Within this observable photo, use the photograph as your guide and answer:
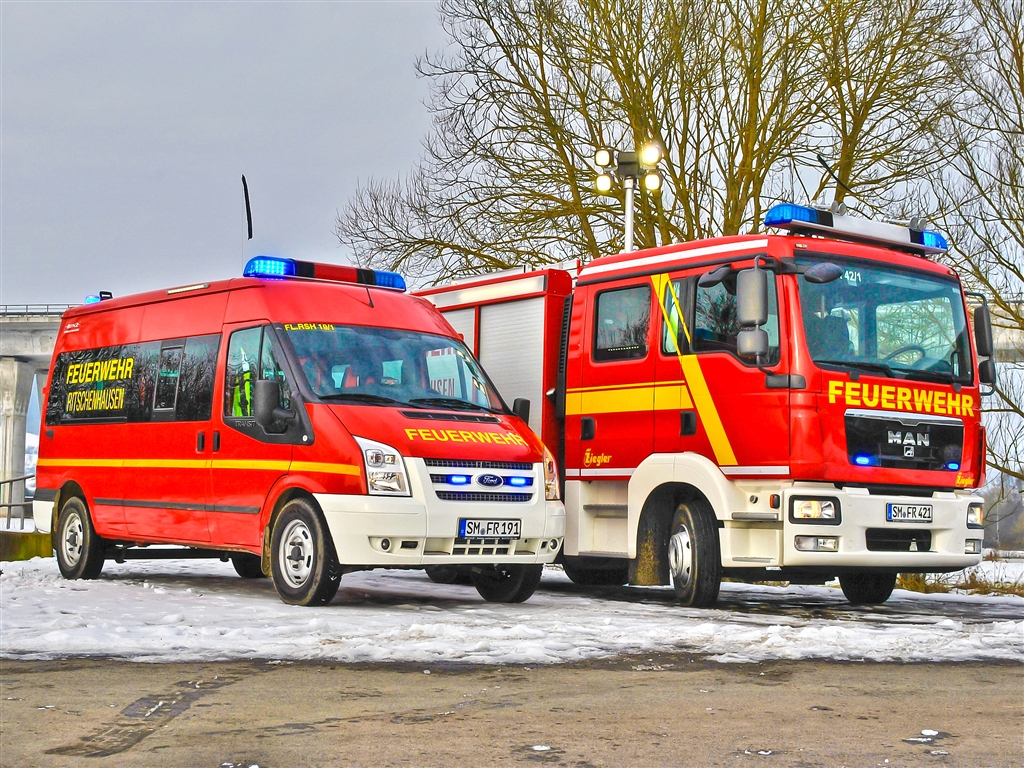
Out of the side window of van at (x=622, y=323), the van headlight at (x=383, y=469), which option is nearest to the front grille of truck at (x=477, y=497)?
the van headlight at (x=383, y=469)

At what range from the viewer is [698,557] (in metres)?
11.5

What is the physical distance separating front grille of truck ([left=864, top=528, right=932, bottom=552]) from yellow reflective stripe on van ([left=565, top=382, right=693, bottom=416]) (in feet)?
5.77

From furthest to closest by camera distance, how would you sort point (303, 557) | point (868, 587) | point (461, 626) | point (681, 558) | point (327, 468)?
point (868, 587), point (681, 558), point (303, 557), point (327, 468), point (461, 626)

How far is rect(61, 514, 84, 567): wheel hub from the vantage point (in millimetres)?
13917

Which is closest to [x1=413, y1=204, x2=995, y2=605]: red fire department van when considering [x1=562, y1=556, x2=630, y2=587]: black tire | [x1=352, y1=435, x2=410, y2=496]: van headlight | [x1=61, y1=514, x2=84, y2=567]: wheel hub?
[x1=562, y1=556, x2=630, y2=587]: black tire

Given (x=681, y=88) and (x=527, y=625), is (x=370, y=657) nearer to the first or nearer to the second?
(x=527, y=625)

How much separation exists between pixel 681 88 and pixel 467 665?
14723 millimetres

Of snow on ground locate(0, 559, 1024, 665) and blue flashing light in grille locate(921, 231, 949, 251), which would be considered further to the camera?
blue flashing light in grille locate(921, 231, 949, 251)

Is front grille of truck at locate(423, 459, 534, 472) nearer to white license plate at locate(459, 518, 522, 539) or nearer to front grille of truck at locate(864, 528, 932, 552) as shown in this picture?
white license plate at locate(459, 518, 522, 539)

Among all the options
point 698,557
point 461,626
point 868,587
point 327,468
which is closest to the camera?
point 461,626

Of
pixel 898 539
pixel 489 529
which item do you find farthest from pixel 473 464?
pixel 898 539

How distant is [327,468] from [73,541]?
4.58 meters

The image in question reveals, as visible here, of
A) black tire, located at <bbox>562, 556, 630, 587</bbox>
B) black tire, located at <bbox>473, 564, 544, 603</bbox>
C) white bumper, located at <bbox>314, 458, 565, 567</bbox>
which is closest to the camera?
white bumper, located at <bbox>314, 458, 565, 567</bbox>

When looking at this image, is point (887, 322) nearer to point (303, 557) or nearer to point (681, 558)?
point (681, 558)
